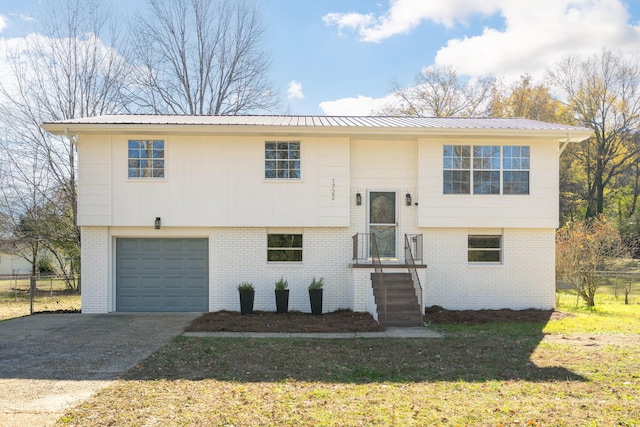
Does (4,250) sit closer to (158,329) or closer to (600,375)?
(158,329)

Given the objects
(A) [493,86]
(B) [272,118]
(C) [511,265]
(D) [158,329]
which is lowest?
(D) [158,329]

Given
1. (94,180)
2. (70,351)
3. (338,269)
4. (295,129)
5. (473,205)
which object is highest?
(295,129)

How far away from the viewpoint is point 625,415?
5.74 m

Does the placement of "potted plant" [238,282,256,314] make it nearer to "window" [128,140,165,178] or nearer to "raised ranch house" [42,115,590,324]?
"raised ranch house" [42,115,590,324]

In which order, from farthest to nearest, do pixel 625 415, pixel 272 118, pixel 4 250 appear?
pixel 4 250 → pixel 272 118 → pixel 625 415

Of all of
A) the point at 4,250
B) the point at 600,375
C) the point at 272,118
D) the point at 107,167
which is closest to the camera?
the point at 600,375

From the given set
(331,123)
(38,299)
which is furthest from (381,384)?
(38,299)

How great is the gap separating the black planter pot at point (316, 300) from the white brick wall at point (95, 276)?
18.2 feet

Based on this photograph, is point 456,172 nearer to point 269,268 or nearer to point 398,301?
point 398,301

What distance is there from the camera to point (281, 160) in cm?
1448

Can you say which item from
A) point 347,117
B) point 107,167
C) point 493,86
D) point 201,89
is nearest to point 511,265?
point 347,117

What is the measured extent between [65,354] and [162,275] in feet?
19.1

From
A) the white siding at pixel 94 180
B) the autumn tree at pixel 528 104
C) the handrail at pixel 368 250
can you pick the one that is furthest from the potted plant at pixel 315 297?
the autumn tree at pixel 528 104

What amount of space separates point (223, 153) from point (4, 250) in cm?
1566
